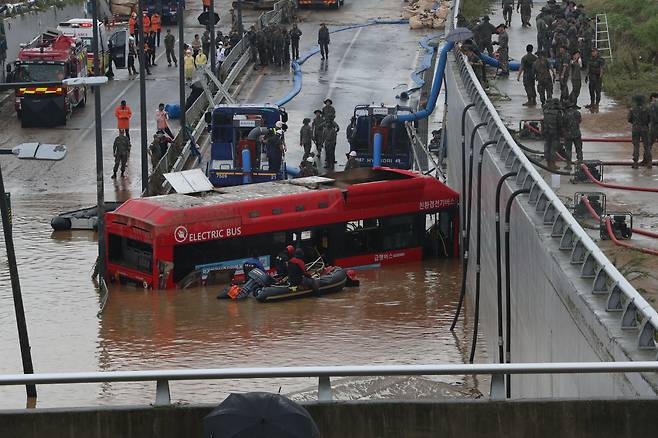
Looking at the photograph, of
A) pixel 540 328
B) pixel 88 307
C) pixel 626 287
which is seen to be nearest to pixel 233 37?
pixel 88 307

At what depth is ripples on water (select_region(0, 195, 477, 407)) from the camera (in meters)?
25.7

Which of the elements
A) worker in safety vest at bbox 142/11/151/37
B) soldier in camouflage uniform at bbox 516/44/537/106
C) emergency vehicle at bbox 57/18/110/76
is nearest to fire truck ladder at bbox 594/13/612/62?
soldier in camouflage uniform at bbox 516/44/537/106

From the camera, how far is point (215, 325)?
92.9ft

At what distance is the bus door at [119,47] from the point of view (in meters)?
58.7

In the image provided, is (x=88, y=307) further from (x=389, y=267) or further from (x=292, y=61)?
(x=292, y=61)

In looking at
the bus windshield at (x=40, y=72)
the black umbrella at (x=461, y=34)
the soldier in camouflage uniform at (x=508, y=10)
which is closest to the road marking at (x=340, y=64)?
the soldier in camouflage uniform at (x=508, y=10)

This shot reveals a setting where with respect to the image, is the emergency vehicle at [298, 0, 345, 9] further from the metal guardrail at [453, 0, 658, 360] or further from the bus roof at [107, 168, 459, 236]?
the metal guardrail at [453, 0, 658, 360]

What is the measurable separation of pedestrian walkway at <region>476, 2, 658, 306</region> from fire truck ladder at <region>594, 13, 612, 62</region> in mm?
2385

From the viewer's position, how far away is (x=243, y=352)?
26.2m

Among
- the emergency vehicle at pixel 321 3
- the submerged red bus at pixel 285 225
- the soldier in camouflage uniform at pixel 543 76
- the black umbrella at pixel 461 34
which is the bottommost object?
the submerged red bus at pixel 285 225

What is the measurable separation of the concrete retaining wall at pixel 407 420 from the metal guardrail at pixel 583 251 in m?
3.62

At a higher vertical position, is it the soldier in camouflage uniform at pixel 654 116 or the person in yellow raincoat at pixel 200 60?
the soldier in camouflage uniform at pixel 654 116

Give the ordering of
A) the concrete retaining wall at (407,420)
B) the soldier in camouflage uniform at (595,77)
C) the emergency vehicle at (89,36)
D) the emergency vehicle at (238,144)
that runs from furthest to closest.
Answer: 1. the emergency vehicle at (89,36)
2. the emergency vehicle at (238,144)
3. the soldier in camouflage uniform at (595,77)
4. the concrete retaining wall at (407,420)

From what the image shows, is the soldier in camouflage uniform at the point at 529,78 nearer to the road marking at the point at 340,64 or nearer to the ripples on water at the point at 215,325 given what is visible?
the ripples on water at the point at 215,325
